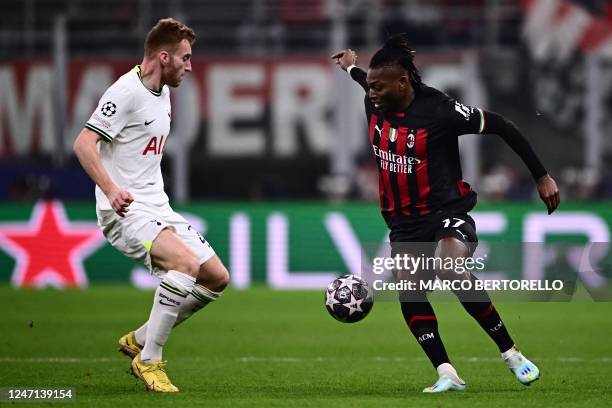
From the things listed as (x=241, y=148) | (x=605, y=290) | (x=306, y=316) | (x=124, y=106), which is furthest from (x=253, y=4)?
(x=124, y=106)

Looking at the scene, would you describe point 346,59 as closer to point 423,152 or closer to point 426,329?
point 423,152

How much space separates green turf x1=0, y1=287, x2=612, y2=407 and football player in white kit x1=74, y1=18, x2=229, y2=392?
48cm

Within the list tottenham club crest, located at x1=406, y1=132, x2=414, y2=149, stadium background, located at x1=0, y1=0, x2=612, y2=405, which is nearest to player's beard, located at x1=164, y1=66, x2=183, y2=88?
tottenham club crest, located at x1=406, y1=132, x2=414, y2=149

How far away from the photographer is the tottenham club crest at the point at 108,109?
7.56 m

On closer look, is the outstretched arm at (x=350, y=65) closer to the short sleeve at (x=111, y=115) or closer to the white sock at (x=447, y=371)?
the short sleeve at (x=111, y=115)

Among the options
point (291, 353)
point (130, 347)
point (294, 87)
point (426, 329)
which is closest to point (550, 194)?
point (426, 329)

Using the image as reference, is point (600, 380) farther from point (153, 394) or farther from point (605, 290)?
point (153, 394)

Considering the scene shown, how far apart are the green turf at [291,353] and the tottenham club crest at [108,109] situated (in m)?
1.71

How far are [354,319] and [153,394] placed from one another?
1377mm

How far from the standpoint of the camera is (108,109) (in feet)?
24.8

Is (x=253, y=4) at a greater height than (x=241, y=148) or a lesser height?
greater

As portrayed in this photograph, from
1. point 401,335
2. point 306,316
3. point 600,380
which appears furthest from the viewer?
point 306,316

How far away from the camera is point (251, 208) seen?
17.7 m

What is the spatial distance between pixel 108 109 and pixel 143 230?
776 mm
